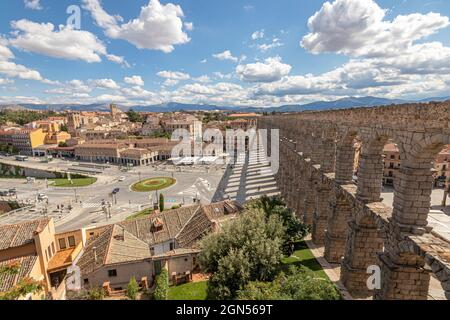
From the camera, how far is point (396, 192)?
881 cm

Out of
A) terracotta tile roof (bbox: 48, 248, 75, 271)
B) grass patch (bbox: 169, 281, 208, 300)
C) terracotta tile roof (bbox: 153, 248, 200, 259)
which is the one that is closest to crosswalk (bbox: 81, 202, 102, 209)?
terracotta tile roof (bbox: 48, 248, 75, 271)

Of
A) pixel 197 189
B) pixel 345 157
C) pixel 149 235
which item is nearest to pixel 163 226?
pixel 149 235

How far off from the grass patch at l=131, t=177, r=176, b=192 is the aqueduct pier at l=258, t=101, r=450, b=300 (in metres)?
33.9

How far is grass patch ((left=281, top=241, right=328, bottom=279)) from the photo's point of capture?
50.9ft

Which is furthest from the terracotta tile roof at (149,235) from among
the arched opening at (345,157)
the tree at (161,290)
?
the arched opening at (345,157)

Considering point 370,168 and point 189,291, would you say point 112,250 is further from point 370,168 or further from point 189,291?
point 370,168

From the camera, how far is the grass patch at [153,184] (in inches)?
1807

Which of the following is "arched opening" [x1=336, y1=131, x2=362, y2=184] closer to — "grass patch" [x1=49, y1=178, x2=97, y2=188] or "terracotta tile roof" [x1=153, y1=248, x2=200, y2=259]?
"terracotta tile roof" [x1=153, y1=248, x2=200, y2=259]

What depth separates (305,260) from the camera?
17.0m

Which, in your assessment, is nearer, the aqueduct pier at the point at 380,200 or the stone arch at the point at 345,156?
the aqueduct pier at the point at 380,200

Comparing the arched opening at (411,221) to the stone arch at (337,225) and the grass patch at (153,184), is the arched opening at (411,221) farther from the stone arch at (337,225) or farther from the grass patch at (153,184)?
the grass patch at (153,184)

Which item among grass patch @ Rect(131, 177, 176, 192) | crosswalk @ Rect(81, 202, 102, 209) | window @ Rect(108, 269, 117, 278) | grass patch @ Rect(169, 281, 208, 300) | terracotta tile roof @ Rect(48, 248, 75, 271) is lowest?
crosswalk @ Rect(81, 202, 102, 209)

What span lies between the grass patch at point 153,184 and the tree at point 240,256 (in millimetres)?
33855
